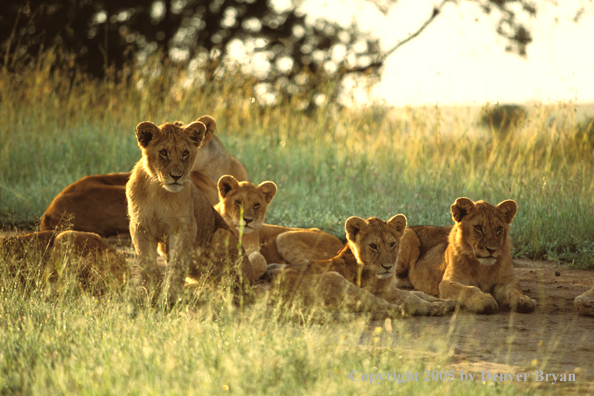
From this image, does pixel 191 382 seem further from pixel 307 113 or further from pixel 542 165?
pixel 307 113

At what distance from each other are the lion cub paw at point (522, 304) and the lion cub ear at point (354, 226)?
1.12 m

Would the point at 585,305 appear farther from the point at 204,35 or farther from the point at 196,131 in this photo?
the point at 204,35

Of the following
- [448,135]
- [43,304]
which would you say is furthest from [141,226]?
[448,135]

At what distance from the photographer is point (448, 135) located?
10.3 m

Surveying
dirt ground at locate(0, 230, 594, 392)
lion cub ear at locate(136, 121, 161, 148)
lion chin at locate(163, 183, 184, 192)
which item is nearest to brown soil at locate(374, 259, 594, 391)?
dirt ground at locate(0, 230, 594, 392)

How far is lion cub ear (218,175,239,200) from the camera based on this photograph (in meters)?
5.73

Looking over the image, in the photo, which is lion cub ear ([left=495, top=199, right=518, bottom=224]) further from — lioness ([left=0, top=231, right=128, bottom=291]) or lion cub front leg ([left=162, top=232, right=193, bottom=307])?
lioness ([left=0, top=231, right=128, bottom=291])

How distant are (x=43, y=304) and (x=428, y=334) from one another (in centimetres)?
224

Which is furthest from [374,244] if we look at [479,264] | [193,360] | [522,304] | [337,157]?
[337,157]

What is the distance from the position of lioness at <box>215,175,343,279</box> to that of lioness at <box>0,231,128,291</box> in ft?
3.54

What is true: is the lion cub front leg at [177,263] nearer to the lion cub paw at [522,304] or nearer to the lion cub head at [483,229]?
the lion cub head at [483,229]

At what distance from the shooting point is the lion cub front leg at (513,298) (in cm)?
460

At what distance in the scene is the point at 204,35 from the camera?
1712 centimetres

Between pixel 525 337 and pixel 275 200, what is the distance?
515 cm
